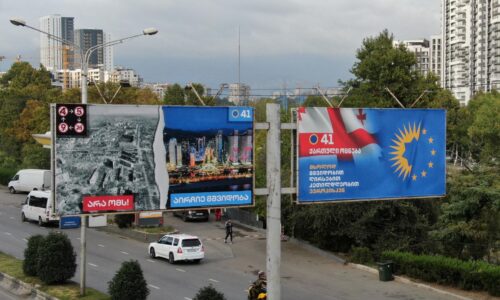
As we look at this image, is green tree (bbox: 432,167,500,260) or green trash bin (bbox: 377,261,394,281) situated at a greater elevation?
green tree (bbox: 432,167,500,260)

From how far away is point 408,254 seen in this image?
101ft

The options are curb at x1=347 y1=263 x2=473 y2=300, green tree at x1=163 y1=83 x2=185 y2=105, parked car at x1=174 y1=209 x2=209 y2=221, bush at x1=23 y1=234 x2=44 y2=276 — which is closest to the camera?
bush at x1=23 y1=234 x2=44 y2=276

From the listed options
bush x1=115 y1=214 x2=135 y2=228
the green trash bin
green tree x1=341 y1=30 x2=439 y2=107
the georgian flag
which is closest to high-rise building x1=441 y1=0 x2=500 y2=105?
green tree x1=341 y1=30 x2=439 y2=107

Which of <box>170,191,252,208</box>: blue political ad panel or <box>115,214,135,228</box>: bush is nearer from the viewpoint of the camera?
<box>170,191,252,208</box>: blue political ad panel

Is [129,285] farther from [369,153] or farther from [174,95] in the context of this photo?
[174,95]

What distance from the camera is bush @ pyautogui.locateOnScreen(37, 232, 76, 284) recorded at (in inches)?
973

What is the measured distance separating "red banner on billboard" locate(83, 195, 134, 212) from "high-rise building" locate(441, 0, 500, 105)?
13291 centimetres

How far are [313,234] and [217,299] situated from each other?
21661 millimetres

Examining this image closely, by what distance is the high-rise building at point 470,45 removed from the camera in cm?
15112

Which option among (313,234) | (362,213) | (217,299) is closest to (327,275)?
(362,213)

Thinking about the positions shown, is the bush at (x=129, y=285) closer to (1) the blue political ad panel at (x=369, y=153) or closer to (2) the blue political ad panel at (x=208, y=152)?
(2) the blue political ad panel at (x=208, y=152)

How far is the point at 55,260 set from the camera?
24766 mm

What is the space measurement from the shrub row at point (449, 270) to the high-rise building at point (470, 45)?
11604 cm

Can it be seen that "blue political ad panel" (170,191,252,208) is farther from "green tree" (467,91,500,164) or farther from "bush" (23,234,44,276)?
"green tree" (467,91,500,164)
